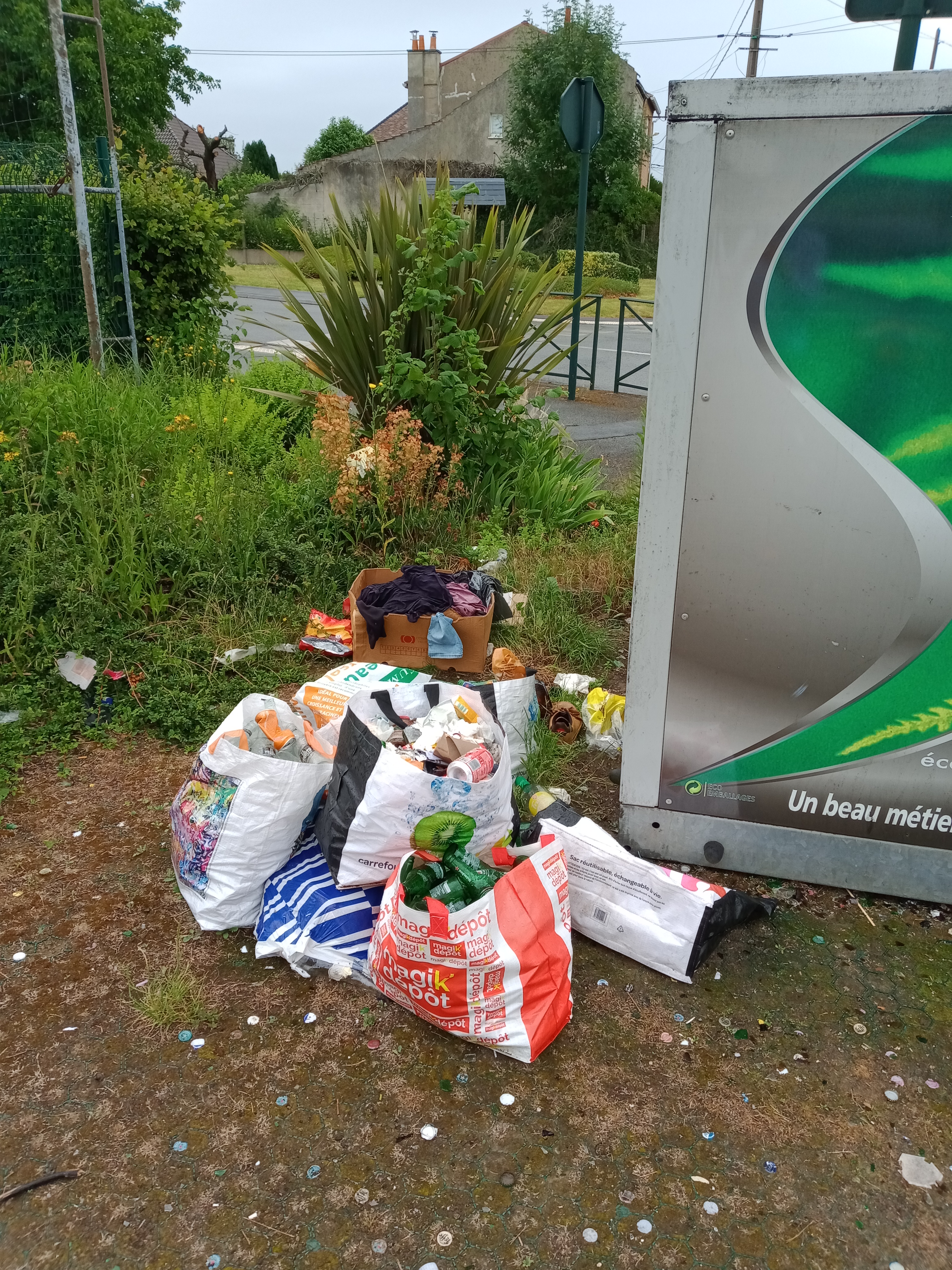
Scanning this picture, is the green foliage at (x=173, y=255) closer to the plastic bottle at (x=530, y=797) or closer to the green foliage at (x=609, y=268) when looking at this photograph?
the plastic bottle at (x=530, y=797)

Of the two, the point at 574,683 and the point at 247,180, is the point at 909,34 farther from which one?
the point at 247,180

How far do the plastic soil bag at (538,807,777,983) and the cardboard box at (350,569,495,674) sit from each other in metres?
1.47

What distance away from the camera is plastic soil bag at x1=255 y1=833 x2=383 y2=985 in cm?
244

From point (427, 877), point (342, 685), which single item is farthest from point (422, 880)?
point (342, 685)

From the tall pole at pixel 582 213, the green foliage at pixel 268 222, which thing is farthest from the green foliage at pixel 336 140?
the tall pole at pixel 582 213

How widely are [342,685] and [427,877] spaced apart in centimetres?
132

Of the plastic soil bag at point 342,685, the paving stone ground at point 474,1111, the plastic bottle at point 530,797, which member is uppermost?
the plastic soil bag at point 342,685

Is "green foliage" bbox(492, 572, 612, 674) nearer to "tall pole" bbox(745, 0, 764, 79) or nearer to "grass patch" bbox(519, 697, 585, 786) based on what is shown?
"grass patch" bbox(519, 697, 585, 786)

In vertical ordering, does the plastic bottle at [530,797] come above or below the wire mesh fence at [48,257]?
below

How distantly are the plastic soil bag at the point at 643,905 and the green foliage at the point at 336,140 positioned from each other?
176ft

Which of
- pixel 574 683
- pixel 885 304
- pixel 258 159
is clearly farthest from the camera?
pixel 258 159

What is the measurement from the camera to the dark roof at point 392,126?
47.3m

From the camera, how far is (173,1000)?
232cm

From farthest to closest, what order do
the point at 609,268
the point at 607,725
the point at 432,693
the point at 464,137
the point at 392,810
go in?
the point at 464,137 → the point at 609,268 → the point at 607,725 → the point at 432,693 → the point at 392,810
